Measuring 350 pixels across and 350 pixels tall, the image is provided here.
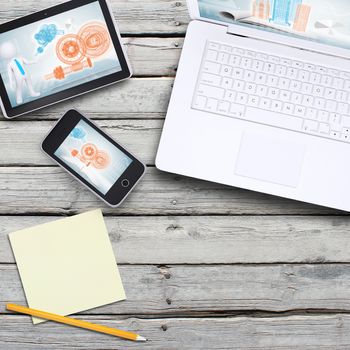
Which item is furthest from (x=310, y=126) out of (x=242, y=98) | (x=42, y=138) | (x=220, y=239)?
(x=42, y=138)

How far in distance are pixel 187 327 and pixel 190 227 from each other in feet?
0.56

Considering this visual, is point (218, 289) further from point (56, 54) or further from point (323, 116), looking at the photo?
point (56, 54)

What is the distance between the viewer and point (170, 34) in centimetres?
102

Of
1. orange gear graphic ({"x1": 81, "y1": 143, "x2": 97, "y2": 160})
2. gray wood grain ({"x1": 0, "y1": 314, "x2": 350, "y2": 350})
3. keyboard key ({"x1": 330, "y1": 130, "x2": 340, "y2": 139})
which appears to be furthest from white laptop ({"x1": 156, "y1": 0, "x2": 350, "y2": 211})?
gray wood grain ({"x1": 0, "y1": 314, "x2": 350, "y2": 350})

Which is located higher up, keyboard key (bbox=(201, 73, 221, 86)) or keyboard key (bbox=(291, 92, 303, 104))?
keyboard key (bbox=(201, 73, 221, 86))

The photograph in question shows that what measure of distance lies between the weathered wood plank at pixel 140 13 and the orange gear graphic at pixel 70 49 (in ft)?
0.26

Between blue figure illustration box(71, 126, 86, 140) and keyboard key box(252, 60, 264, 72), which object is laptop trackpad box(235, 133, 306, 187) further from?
blue figure illustration box(71, 126, 86, 140)

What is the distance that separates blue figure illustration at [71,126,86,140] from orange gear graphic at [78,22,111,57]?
0.44ft

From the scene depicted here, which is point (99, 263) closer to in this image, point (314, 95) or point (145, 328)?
point (145, 328)

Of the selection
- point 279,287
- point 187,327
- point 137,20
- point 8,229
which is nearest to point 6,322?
point 8,229

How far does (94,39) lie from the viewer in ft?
3.25

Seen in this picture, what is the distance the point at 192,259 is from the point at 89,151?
259mm

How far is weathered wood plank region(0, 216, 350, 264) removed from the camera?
0.97m

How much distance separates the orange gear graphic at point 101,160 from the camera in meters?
0.96
